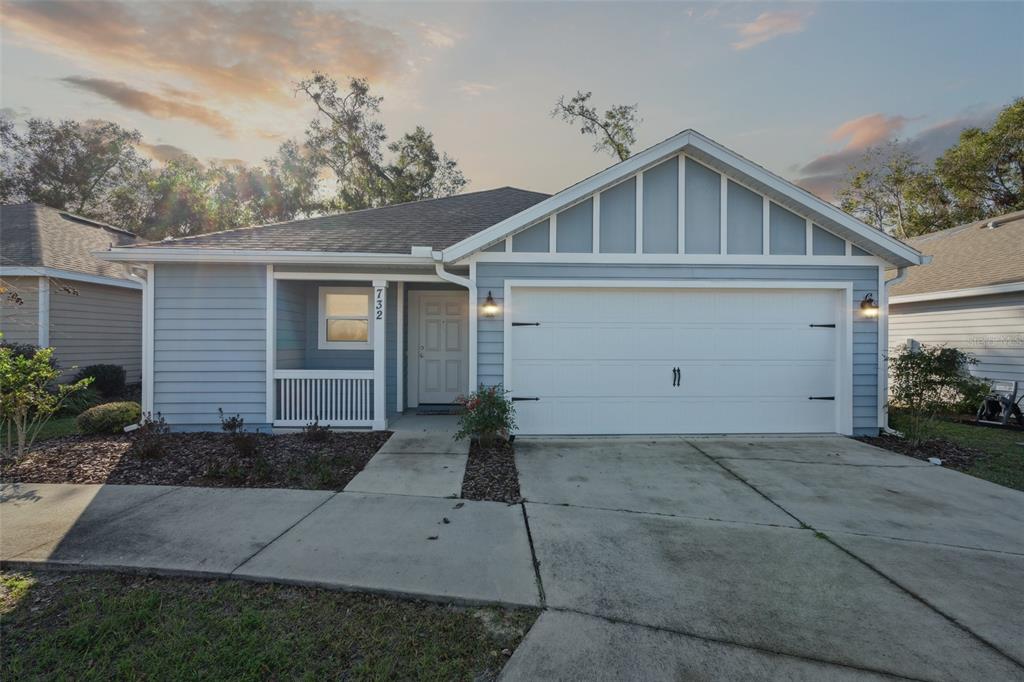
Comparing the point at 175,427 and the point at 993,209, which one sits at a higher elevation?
the point at 993,209

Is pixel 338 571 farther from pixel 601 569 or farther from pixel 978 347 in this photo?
pixel 978 347

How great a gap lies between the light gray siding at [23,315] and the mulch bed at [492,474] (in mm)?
9889

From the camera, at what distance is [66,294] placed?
9.19 metres

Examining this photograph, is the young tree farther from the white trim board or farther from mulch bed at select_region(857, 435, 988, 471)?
mulch bed at select_region(857, 435, 988, 471)

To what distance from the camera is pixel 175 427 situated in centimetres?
660

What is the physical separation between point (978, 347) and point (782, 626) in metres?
10.5

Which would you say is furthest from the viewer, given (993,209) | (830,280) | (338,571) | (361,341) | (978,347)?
(993,209)

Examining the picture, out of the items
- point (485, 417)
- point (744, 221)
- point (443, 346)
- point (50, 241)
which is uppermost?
point (50, 241)

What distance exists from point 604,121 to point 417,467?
19.1 meters

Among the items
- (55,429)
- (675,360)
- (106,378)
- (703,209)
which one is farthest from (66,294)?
(703,209)

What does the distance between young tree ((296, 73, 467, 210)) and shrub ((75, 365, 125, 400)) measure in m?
14.5

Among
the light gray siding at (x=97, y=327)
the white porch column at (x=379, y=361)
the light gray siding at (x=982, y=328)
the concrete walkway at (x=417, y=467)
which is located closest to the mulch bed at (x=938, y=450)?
the light gray siding at (x=982, y=328)

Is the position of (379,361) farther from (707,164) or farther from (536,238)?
(707,164)

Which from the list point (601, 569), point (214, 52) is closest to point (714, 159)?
point (601, 569)
